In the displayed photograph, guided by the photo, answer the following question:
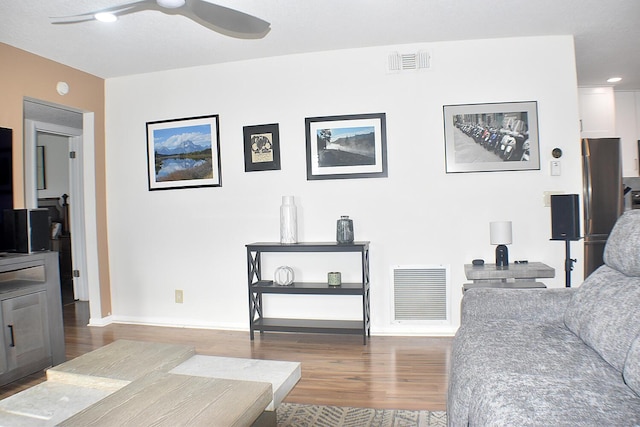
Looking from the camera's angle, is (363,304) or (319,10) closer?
(319,10)

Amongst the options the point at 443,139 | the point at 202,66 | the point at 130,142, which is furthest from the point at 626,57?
the point at 130,142

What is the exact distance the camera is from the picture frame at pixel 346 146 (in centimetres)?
347

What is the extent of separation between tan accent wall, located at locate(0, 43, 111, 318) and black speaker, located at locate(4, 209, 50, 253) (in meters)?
0.28

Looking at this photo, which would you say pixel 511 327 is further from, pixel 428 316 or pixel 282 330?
pixel 282 330

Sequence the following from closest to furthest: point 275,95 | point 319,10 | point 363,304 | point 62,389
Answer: point 62,389 < point 319,10 < point 363,304 < point 275,95

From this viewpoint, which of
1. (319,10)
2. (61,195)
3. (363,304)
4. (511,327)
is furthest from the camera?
(61,195)

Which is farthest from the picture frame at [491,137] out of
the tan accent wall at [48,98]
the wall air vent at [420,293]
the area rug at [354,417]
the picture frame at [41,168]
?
the picture frame at [41,168]

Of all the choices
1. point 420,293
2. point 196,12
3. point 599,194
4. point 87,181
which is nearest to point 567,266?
point 420,293

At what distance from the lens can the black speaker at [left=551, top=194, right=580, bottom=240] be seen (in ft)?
9.41

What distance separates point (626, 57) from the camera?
3834 mm

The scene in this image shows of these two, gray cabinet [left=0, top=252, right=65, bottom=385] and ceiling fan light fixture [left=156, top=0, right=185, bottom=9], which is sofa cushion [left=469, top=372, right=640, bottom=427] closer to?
ceiling fan light fixture [left=156, top=0, right=185, bottom=9]

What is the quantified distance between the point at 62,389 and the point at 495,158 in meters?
3.29

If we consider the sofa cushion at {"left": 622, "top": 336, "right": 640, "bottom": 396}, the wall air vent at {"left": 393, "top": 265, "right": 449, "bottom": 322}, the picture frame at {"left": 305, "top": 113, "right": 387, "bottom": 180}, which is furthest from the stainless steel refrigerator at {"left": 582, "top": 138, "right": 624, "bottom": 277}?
the sofa cushion at {"left": 622, "top": 336, "right": 640, "bottom": 396}

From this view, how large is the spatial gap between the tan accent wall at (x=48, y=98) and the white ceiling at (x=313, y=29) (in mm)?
118
